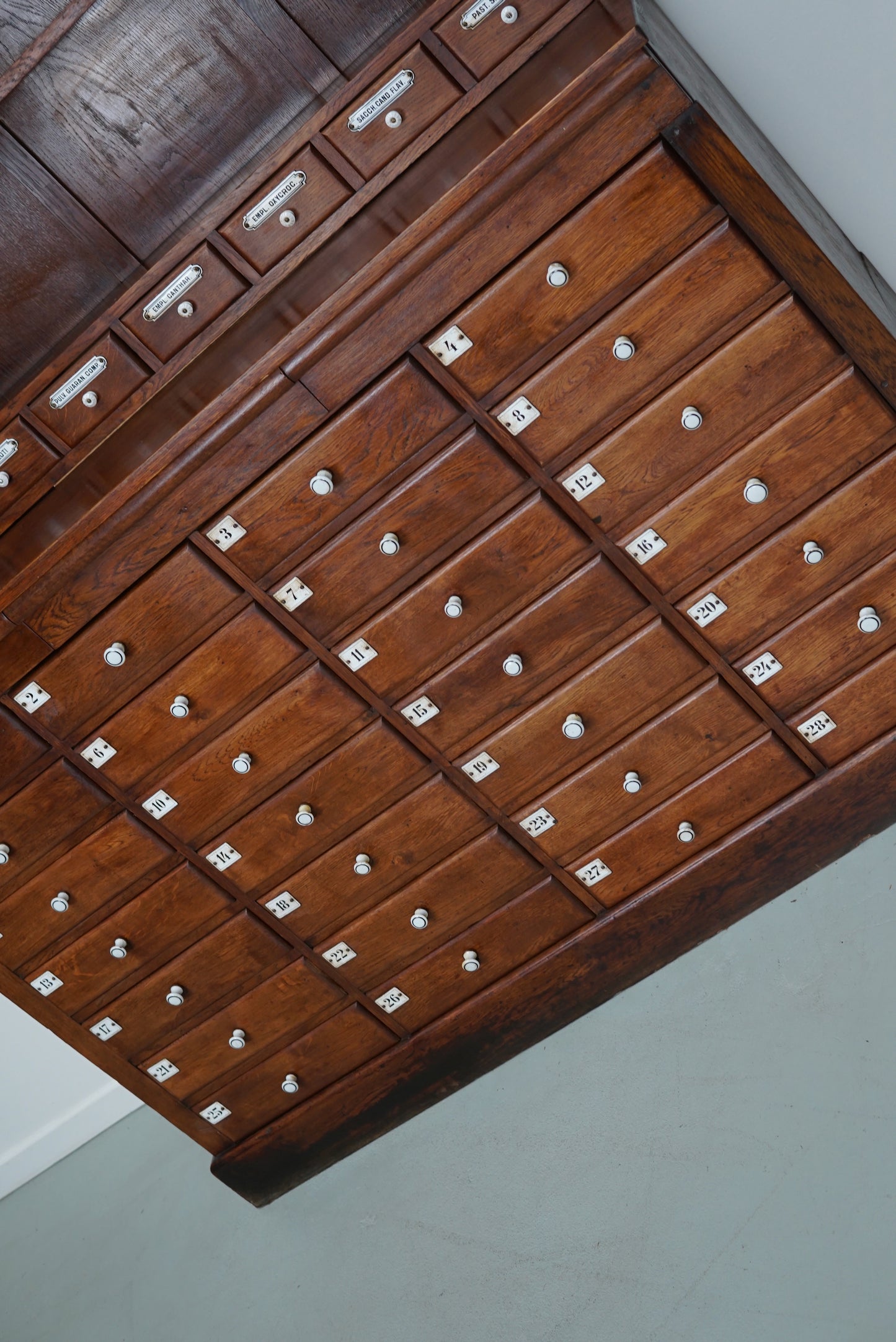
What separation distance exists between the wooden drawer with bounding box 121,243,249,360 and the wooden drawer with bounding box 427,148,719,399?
551 mm

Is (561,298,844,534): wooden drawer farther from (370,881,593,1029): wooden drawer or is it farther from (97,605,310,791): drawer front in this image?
(370,881,593,1029): wooden drawer

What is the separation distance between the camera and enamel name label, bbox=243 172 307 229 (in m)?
2.47

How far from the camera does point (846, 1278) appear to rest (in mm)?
2119

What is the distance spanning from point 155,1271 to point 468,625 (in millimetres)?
2069

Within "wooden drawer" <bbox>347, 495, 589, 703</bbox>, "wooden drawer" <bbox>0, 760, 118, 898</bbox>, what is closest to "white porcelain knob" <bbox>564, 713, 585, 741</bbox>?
"wooden drawer" <bbox>347, 495, 589, 703</bbox>

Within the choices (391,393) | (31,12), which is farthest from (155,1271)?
(31,12)

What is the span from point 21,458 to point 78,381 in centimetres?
23

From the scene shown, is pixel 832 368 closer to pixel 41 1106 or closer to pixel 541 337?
pixel 541 337

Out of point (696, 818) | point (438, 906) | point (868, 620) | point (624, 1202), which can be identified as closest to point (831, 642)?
point (868, 620)

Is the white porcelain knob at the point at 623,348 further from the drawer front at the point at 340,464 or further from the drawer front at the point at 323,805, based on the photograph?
the drawer front at the point at 323,805

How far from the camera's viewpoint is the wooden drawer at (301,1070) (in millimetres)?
3082

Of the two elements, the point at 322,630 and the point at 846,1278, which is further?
the point at 322,630

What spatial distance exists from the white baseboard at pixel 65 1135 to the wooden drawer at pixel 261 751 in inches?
62.4

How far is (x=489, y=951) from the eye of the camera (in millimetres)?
2975
